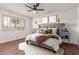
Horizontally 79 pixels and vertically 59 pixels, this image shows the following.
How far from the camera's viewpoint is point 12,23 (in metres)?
1.62

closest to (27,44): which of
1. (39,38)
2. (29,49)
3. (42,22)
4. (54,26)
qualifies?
(29,49)

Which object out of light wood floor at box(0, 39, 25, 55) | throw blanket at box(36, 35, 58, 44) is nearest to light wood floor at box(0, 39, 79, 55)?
light wood floor at box(0, 39, 25, 55)

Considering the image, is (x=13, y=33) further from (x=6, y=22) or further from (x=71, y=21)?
(x=71, y=21)

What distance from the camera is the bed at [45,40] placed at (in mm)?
1561

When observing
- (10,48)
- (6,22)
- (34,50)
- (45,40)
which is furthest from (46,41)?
(6,22)

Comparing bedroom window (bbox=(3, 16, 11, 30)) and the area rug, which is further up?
bedroom window (bbox=(3, 16, 11, 30))

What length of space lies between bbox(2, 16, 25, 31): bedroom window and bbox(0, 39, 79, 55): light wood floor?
0.26 m

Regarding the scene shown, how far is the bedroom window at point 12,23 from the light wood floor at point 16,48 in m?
0.26

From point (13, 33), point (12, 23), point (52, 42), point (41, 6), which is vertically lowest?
point (52, 42)

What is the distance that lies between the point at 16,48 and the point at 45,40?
553 mm

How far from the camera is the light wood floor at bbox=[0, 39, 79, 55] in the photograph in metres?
1.56

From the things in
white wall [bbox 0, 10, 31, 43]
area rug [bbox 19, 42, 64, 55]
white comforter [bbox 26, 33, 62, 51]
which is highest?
white wall [bbox 0, 10, 31, 43]

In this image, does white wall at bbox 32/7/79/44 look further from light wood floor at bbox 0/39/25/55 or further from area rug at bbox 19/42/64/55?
light wood floor at bbox 0/39/25/55
